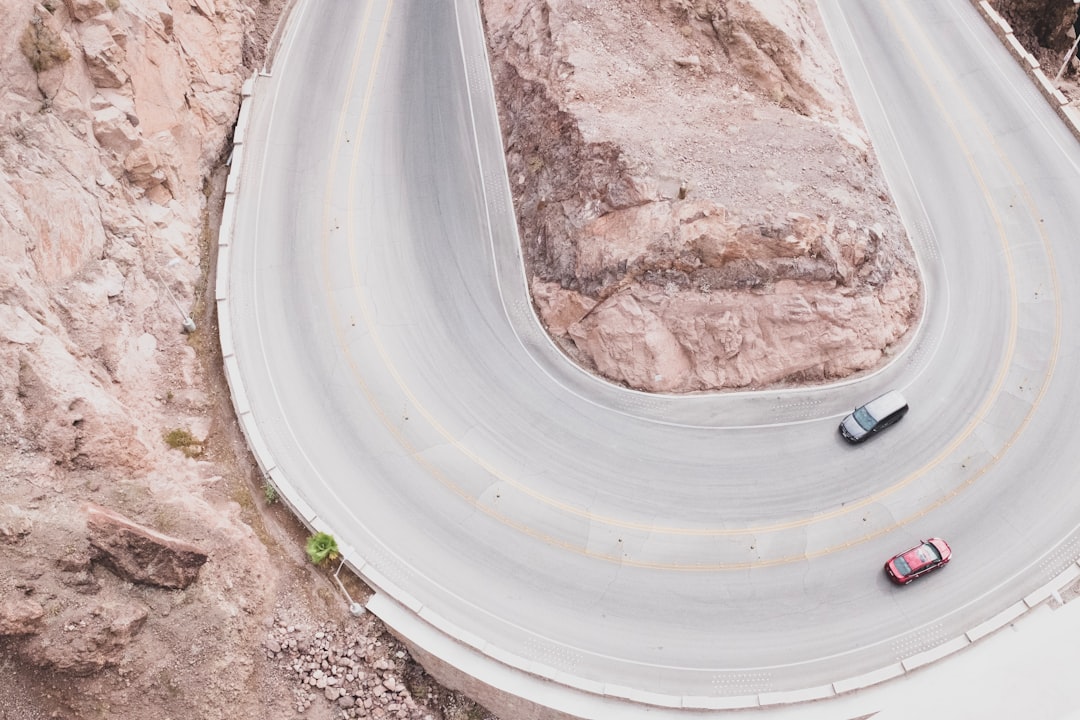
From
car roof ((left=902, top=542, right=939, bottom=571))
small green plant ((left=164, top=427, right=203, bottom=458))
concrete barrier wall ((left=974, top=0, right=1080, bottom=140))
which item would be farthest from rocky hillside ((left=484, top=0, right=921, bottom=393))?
small green plant ((left=164, top=427, right=203, bottom=458))

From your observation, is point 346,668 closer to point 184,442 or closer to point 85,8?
point 184,442

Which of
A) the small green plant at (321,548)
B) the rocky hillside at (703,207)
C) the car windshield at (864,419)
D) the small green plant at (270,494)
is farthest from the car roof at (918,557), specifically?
the small green plant at (270,494)

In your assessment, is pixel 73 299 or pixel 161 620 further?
pixel 73 299

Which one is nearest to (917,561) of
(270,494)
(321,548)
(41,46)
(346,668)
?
(346,668)

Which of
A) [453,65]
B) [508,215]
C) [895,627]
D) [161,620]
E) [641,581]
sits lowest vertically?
[161,620]

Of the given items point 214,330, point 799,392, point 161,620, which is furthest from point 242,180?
point 799,392

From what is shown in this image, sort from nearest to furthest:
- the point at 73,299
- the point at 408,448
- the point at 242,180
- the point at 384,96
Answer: the point at 73,299 < the point at 408,448 < the point at 242,180 < the point at 384,96

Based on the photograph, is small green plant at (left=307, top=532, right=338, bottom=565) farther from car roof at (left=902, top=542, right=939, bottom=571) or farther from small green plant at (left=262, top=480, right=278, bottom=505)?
car roof at (left=902, top=542, right=939, bottom=571)

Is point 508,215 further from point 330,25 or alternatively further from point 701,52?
point 330,25
